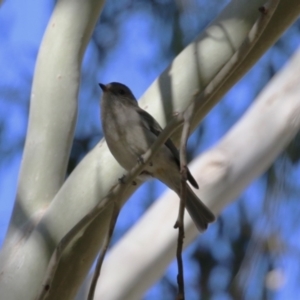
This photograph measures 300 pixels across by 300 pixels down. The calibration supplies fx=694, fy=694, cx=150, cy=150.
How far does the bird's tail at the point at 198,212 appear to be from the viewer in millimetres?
1856

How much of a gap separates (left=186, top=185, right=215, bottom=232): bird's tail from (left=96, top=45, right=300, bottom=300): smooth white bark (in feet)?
0.19

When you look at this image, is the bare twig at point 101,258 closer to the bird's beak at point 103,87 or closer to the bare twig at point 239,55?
the bare twig at point 239,55

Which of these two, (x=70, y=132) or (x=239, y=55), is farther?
(x=70, y=132)

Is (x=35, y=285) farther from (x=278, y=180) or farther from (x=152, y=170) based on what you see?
(x=278, y=180)

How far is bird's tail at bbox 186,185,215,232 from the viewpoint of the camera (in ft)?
6.09

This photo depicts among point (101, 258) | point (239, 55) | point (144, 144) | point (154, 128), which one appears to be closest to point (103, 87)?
point (144, 144)

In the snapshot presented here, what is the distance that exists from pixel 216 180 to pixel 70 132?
0.46 m

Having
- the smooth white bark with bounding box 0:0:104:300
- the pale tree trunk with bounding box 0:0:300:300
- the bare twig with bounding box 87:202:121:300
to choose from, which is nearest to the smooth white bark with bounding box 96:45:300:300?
the pale tree trunk with bounding box 0:0:300:300

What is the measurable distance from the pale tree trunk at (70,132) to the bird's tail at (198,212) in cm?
16

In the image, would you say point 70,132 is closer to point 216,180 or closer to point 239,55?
point 216,180

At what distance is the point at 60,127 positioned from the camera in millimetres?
1751

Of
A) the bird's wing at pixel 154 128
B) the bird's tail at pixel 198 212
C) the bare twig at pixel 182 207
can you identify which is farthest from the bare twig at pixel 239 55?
the bird's tail at pixel 198 212

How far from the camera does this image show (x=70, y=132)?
1.77 meters

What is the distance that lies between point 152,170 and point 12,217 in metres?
0.43
